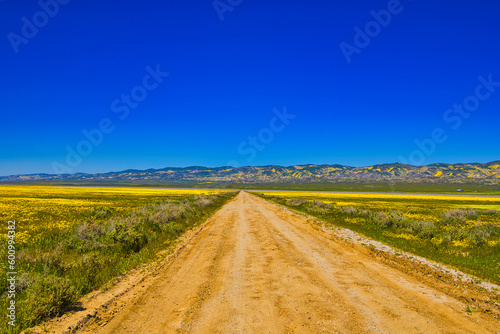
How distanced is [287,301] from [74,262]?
7728 mm

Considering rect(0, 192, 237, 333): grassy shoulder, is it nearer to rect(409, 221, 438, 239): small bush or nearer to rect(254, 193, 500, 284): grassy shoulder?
rect(254, 193, 500, 284): grassy shoulder

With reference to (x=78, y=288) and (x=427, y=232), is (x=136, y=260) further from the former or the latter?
(x=427, y=232)

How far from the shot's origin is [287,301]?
6598mm

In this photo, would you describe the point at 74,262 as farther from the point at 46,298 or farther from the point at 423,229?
the point at 423,229

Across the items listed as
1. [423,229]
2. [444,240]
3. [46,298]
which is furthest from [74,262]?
[423,229]

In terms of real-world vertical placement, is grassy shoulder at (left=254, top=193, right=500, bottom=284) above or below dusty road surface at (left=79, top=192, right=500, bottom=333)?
above

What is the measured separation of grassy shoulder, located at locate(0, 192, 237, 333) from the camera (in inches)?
233

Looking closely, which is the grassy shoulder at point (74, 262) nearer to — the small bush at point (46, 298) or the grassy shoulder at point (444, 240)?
the small bush at point (46, 298)

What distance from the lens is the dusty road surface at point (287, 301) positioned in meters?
5.41

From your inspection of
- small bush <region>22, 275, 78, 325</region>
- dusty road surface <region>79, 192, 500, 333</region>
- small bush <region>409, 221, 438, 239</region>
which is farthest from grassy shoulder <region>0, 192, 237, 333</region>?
small bush <region>409, 221, 438, 239</region>

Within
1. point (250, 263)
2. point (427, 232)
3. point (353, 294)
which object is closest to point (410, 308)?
point (353, 294)

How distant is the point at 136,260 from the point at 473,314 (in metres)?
10.8

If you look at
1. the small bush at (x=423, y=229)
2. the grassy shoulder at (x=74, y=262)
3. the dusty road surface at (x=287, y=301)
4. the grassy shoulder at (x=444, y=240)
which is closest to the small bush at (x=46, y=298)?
the grassy shoulder at (x=74, y=262)

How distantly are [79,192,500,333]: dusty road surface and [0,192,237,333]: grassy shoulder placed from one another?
4.21 ft
